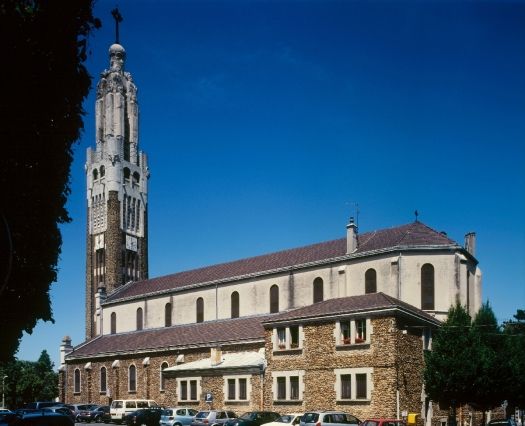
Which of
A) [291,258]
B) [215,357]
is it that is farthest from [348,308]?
[291,258]

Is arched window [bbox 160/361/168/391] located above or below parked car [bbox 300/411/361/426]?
below

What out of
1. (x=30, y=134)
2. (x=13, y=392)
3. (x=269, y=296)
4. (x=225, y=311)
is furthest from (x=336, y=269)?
(x=13, y=392)

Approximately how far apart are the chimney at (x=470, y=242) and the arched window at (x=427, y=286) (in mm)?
5675

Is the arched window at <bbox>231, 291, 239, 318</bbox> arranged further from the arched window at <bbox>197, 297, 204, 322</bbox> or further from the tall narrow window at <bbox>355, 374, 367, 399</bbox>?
the tall narrow window at <bbox>355, 374, 367, 399</bbox>

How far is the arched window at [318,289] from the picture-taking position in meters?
51.1

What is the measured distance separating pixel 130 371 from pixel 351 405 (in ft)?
92.3

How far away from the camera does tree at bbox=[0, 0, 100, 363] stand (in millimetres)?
17125

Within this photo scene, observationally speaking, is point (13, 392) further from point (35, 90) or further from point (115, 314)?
point (35, 90)

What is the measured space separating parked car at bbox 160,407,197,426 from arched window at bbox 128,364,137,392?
17849 mm

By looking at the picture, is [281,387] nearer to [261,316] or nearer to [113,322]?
[261,316]

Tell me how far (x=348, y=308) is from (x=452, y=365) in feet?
21.5

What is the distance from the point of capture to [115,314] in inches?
2741

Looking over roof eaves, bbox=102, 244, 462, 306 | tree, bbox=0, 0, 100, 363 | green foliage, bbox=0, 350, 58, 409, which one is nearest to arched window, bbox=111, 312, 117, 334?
roof eaves, bbox=102, 244, 462, 306

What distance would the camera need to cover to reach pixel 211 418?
119 ft
